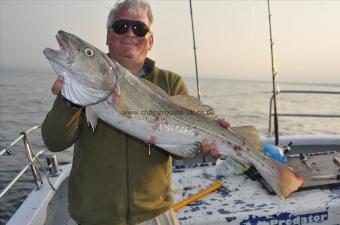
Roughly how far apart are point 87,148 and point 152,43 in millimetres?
1117

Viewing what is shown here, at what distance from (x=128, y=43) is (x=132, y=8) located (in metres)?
0.34

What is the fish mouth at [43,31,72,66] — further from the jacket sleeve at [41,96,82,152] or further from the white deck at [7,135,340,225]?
the white deck at [7,135,340,225]

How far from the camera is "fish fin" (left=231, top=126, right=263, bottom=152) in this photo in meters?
3.38

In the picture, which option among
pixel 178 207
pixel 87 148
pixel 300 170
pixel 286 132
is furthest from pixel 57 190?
pixel 286 132

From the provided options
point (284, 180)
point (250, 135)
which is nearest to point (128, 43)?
point (250, 135)

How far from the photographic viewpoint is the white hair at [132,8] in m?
3.16

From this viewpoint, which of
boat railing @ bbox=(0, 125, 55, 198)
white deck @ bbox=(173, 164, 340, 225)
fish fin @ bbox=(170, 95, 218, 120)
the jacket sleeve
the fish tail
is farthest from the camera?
boat railing @ bbox=(0, 125, 55, 198)

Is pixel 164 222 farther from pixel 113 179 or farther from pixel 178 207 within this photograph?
pixel 178 207

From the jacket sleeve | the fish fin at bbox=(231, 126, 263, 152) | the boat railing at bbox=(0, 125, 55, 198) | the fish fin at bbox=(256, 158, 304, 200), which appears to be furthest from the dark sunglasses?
the boat railing at bbox=(0, 125, 55, 198)

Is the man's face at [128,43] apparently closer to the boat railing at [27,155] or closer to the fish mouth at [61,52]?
the fish mouth at [61,52]

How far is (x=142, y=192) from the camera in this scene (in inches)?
114

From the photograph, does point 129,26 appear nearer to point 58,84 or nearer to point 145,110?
point 145,110

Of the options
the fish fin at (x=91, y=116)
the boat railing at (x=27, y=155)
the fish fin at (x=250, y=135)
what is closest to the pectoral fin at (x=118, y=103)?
the fish fin at (x=91, y=116)

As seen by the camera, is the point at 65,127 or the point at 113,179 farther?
the point at 113,179
